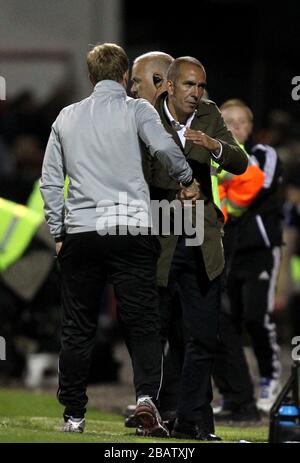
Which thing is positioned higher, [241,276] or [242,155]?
[242,155]

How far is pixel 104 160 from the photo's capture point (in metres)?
7.50

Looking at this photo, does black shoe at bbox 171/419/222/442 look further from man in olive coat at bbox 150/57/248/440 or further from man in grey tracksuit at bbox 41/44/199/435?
man in grey tracksuit at bbox 41/44/199/435

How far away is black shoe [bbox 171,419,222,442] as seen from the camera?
769 centimetres

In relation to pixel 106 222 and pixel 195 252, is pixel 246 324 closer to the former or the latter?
pixel 195 252

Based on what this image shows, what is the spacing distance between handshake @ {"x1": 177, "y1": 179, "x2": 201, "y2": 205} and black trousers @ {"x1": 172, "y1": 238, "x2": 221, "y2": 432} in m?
0.27

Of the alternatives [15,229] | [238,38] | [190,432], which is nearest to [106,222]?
[190,432]

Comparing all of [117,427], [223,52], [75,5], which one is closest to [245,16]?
[223,52]

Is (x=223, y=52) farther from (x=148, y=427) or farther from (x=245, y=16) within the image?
(x=148, y=427)

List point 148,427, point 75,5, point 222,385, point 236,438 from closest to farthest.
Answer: point 148,427, point 236,438, point 222,385, point 75,5

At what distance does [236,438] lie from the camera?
8391 millimetres

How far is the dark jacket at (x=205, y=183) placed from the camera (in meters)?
7.73
